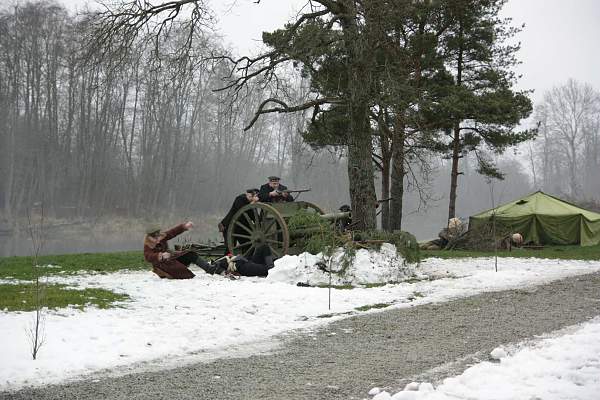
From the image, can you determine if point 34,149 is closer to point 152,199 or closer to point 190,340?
point 152,199

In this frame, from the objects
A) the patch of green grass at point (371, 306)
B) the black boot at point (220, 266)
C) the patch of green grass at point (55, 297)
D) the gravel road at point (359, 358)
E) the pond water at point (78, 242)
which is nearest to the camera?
the gravel road at point (359, 358)

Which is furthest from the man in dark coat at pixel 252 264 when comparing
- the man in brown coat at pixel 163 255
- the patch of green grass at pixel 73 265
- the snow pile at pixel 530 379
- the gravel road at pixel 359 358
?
the snow pile at pixel 530 379

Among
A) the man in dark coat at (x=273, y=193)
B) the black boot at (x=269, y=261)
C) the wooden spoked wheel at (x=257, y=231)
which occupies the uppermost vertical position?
the man in dark coat at (x=273, y=193)

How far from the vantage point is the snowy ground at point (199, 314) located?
523 cm

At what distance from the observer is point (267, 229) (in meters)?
12.2

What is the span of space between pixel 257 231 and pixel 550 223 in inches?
512

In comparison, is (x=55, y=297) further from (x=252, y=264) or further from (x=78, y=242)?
(x=78, y=242)

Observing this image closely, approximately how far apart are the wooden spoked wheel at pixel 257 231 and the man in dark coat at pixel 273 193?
0.43 m

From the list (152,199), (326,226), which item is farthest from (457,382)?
(152,199)

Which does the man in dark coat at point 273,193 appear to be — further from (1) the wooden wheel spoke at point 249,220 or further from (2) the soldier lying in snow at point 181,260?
(2) the soldier lying in snow at point 181,260

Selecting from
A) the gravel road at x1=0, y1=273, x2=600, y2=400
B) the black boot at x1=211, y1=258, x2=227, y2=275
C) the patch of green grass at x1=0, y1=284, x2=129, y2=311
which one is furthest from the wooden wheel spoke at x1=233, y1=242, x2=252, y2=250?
the gravel road at x1=0, y1=273, x2=600, y2=400

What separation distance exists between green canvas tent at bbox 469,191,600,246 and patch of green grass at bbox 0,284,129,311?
1498 centimetres

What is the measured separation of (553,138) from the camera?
67.4 meters

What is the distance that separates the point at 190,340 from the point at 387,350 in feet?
6.66
